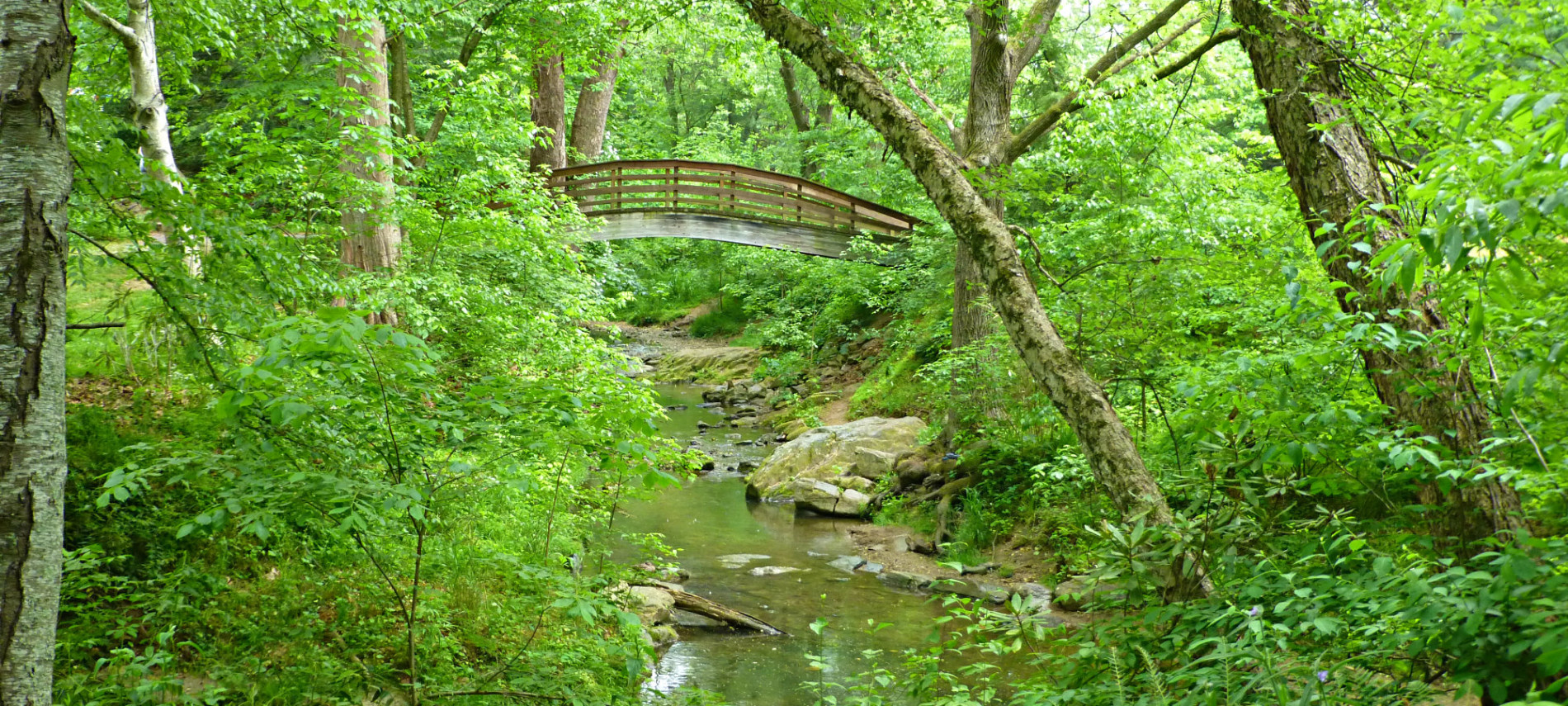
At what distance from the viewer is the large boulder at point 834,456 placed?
10.6m

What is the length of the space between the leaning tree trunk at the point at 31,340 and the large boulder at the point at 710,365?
16.6 m

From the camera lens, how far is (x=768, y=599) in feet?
23.3

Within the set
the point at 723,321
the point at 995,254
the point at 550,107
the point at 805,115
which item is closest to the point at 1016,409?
the point at 995,254

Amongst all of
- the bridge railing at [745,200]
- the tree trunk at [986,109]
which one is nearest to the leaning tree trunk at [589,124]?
the bridge railing at [745,200]

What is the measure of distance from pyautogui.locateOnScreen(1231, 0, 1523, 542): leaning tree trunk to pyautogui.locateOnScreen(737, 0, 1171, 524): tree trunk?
2.88 feet

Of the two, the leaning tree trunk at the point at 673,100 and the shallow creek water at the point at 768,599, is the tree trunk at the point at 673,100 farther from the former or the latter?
the shallow creek water at the point at 768,599

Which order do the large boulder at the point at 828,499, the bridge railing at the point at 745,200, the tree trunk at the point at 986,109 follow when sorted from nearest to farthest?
1. the tree trunk at the point at 986,109
2. the large boulder at the point at 828,499
3. the bridge railing at the point at 745,200

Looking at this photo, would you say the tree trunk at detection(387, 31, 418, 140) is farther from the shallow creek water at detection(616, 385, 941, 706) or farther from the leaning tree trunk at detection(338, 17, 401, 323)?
the shallow creek water at detection(616, 385, 941, 706)

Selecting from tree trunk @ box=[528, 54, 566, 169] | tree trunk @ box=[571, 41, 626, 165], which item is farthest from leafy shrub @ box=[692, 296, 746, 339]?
tree trunk @ box=[528, 54, 566, 169]

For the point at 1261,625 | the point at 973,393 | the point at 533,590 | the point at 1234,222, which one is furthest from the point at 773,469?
the point at 1261,625

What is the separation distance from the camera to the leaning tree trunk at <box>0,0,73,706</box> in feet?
7.02

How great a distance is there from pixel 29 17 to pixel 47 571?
1.34m

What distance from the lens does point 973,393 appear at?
8.99 metres

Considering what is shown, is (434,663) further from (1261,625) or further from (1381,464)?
(1381,464)
